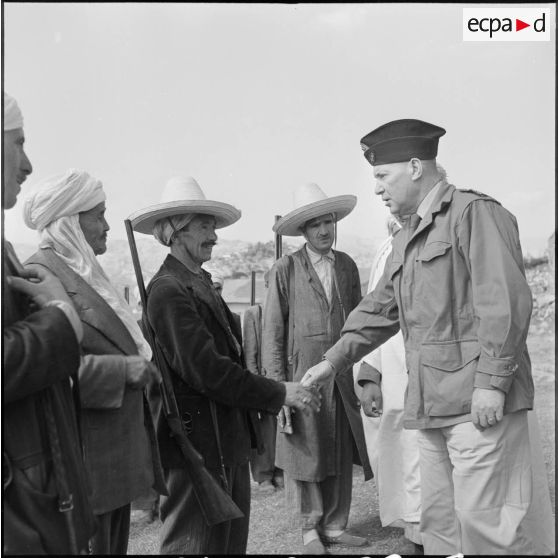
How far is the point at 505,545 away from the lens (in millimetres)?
2885

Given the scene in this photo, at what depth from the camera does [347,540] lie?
4695mm

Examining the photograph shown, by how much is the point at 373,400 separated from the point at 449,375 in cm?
167

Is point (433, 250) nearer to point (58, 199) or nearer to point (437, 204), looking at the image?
point (437, 204)

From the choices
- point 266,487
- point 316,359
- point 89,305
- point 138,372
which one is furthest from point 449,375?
point 266,487

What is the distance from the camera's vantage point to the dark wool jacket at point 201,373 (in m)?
3.22

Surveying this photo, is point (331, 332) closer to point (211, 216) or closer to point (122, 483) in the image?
point (211, 216)

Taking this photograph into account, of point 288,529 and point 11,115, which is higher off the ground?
point 11,115

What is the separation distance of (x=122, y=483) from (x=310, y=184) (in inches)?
110

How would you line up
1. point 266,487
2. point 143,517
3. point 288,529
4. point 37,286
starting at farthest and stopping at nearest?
point 266,487
point 143,517
point 288,529
point 37,286

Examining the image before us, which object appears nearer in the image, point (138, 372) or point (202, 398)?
point (138, 372)

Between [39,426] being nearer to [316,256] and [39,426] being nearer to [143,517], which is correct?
[316,256]

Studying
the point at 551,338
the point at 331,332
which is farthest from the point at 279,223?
the point at 551,338

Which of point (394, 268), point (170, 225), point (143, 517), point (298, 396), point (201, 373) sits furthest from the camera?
point (143, 517)

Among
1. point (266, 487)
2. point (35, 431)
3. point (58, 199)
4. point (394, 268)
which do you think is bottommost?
point (266, 487)
